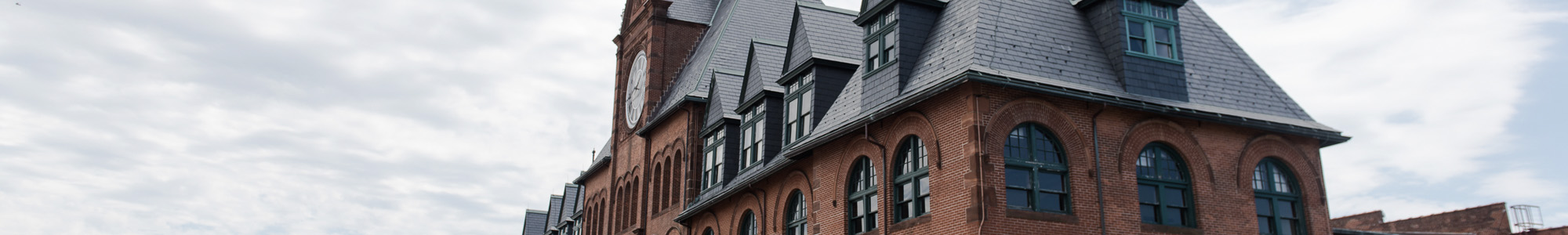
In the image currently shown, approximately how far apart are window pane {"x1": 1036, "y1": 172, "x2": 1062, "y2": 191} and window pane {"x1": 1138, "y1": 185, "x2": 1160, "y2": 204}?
5.68 ft

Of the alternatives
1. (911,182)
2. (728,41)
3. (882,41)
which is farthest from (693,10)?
(911,182)

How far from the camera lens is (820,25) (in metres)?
30.9

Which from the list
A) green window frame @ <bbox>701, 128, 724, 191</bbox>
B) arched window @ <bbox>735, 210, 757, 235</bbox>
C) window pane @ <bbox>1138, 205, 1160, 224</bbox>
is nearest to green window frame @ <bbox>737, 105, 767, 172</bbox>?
green window frame @ <bbox>701, 128, 724, 191</bbox>

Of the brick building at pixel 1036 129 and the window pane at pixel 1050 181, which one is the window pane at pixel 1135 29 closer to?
the brick building at pixel 1036 129

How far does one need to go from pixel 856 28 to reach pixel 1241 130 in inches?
451

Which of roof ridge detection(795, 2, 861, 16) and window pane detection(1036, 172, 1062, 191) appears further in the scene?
roof ridge detection(795, 2, 861, 16)

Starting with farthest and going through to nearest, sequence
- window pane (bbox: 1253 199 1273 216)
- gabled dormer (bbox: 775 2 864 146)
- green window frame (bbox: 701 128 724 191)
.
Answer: green window frame (bbox: 701 128 724 191)
gabled dormer (bbox: 775 2 864 146)
window pane (bbox: 1253 199 1273 216)

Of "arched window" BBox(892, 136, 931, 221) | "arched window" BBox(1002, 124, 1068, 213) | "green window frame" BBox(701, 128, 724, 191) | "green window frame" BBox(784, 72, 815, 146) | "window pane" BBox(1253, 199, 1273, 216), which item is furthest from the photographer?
"green window frame" BBox(701, 128, 724, 191)

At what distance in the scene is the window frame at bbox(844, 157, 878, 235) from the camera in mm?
24609

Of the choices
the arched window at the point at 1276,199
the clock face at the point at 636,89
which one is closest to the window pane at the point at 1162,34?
the arched window at the point at 1276,199

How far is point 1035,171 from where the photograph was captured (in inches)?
846

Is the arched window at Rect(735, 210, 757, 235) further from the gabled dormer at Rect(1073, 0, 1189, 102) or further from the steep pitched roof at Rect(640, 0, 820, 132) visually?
the gabled dormer at Rect(1073, 0, 1189, 102)

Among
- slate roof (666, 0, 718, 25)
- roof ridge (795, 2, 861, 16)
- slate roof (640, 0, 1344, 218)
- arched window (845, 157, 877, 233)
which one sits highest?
slate roof (666, 0, 718, 25)

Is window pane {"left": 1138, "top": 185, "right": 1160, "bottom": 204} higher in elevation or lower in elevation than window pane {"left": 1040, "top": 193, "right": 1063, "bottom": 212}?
higher
